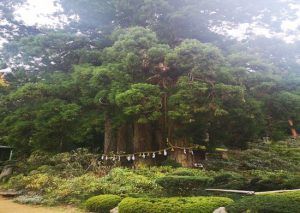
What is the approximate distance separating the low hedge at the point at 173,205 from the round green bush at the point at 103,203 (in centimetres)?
89

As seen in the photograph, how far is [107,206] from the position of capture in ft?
27.6

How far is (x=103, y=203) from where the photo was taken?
8.46 m

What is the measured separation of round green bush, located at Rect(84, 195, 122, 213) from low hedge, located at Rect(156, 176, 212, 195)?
129 cm

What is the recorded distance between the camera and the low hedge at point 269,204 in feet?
20.4

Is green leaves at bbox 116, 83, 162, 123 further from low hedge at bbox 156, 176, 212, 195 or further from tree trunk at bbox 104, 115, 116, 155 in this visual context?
low hedge at bbox 156, 176, 212, 195

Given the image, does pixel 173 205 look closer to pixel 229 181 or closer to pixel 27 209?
pixel 229 181

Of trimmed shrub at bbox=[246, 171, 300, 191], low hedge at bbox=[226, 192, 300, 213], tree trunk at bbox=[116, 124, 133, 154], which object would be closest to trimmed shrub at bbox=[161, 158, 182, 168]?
tree trunk at bbox=[116, 124, 133, 154]

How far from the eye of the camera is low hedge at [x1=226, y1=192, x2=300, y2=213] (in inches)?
245

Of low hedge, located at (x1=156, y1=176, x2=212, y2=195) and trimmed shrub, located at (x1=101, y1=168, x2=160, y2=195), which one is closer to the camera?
low hedge, located at (x1=156, y1=176, x2=212, y2=195)

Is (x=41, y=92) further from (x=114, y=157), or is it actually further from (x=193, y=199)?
(x=193, y=199)

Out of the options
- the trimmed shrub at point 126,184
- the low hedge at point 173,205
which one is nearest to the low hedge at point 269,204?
the low hedge at point 173,205

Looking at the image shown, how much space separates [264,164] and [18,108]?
11.4 m

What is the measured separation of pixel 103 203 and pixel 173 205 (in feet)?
7.16

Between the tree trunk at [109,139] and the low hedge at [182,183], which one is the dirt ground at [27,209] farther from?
the tree trunk at [109,139]
